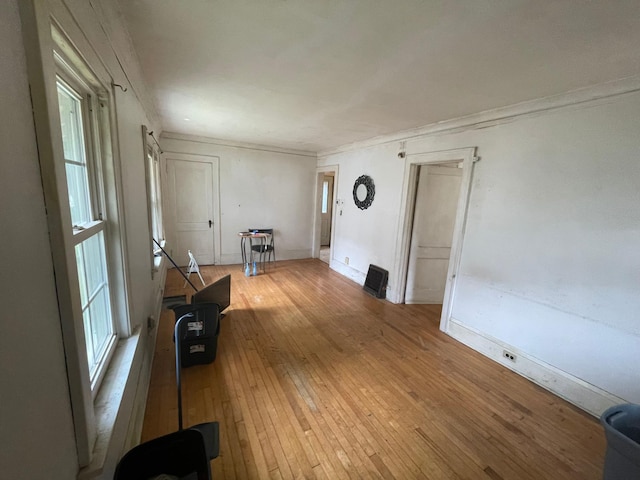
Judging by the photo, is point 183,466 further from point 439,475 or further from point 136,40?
point 136,40

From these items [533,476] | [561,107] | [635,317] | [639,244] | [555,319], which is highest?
[561,107]

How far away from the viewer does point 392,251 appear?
4.07m

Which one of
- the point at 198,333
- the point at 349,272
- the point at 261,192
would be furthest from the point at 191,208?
the point at 198,333

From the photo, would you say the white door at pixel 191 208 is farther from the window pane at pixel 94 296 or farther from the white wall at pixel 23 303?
the white wall at pixel 23 303

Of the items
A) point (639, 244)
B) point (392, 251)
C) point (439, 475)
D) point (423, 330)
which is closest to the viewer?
point (439, 475)

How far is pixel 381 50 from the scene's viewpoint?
163 cm

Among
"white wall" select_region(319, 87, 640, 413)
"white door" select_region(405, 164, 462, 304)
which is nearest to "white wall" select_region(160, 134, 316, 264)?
→ "white door" select_region(405, 164, 462, 304)

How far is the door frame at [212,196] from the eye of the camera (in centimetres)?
481

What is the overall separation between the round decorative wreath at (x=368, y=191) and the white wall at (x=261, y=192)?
156 cm

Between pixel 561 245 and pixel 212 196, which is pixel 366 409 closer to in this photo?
pixel 561 245

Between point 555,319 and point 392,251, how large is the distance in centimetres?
205

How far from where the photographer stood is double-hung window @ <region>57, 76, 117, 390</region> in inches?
45.1

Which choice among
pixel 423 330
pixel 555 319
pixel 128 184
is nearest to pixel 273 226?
pixel 423 330

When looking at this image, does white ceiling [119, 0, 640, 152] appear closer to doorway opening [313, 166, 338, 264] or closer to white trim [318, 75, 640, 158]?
white trim [318, 75, 640, 158]
